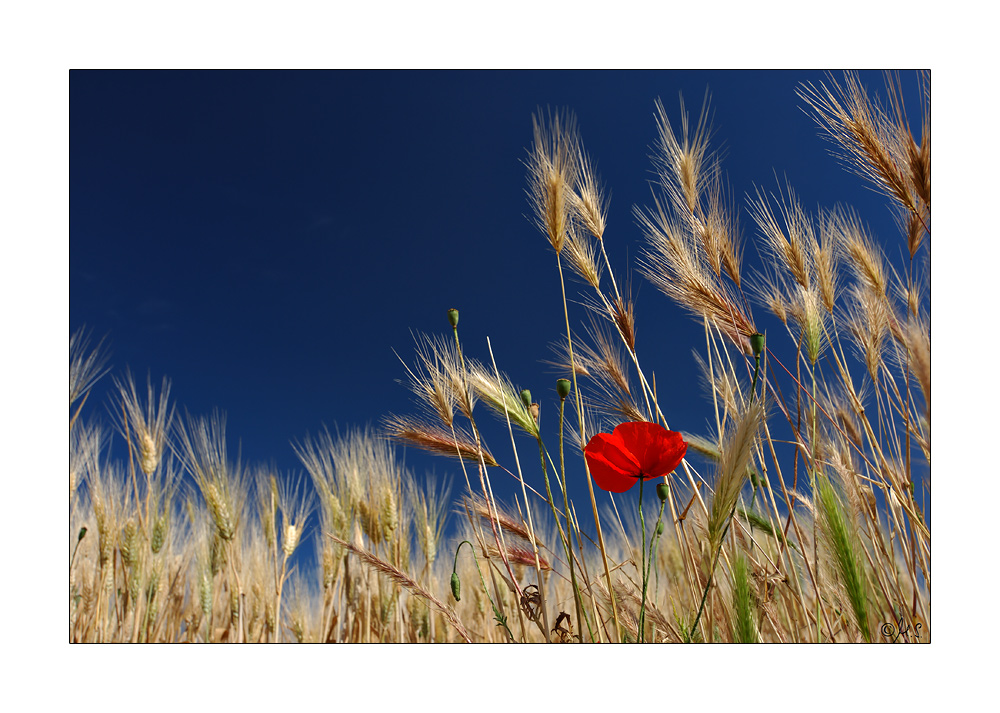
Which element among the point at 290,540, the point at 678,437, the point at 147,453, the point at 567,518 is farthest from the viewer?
the point at 290,540

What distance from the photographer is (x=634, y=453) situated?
877 mm

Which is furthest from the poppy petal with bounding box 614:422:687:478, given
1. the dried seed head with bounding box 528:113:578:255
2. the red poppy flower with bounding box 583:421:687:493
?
the dried seed head with bounding box 528:113:578:255

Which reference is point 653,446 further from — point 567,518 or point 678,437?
point 567,518

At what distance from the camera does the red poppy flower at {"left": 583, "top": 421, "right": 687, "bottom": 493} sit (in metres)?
0.87

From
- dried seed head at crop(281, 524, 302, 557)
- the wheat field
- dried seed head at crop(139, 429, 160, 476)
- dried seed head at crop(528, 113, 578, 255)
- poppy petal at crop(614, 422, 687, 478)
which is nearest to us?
poppy petal at crop(614, 422, 687, 478)

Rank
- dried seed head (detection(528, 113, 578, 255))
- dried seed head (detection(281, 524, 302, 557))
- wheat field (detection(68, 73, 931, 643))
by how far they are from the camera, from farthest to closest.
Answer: dried seed head (detection(281, 524, 302, 557)) → dried seed head (detection(528, 113, 578, 255)) → wheat field (detection(68, 73, 931, 643))

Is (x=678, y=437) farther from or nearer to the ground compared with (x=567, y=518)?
farther from the ground

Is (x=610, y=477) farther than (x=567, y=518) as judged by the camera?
No

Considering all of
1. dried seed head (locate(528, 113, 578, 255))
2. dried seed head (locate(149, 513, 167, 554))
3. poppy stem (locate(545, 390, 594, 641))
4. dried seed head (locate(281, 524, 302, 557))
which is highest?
dried seed head (locate(528, 113, 578, 255))

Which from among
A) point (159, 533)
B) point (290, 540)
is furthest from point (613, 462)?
point (159, 533)

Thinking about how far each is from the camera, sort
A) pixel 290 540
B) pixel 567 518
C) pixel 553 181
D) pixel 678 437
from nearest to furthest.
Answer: pixel 678 437, pixel 567 518, pixel 553 181, pixel 290 540

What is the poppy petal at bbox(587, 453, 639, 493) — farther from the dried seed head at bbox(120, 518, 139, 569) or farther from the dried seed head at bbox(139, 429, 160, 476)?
the dried seed head at bbox(120, 518, 139, 569)

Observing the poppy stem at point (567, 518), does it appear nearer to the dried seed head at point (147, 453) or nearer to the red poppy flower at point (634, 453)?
the red poppy flower at point (634, 453)

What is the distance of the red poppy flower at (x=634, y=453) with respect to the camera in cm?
87
